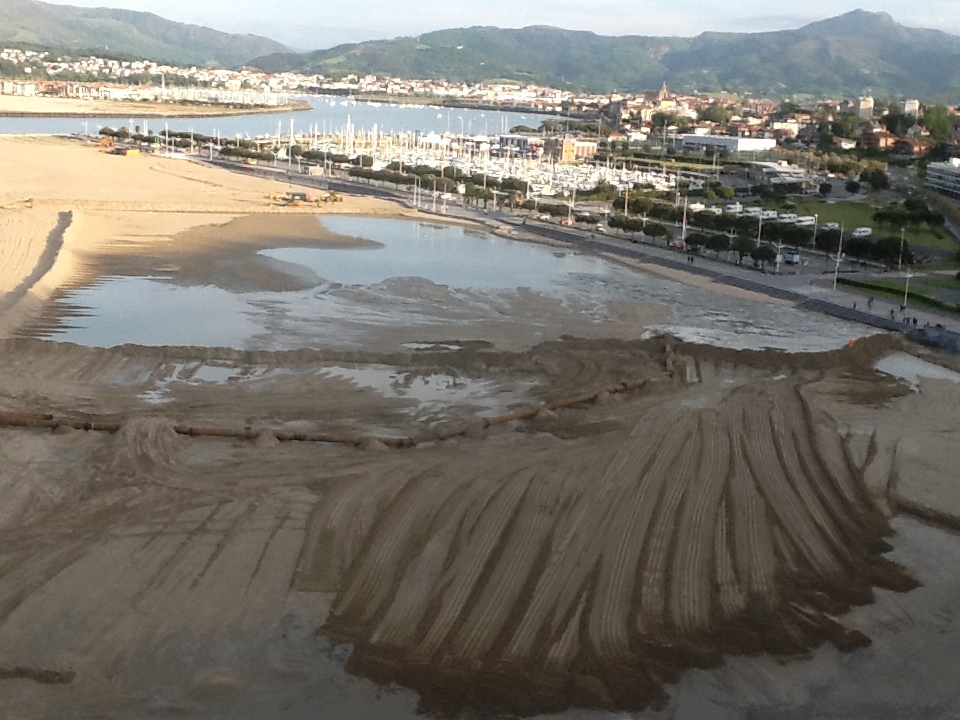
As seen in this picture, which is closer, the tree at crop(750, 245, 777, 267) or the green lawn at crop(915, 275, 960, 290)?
the green lawn at crop(915, 275, 960, 290)

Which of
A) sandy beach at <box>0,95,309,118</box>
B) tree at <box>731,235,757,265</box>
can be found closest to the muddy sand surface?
tree at <box>731,235,757,265</box>

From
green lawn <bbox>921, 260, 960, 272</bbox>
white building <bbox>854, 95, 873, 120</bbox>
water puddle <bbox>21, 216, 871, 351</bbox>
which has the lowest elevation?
water puddle <bbox>21, 216, 871, 351</bbox>

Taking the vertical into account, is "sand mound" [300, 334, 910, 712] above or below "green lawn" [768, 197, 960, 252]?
below

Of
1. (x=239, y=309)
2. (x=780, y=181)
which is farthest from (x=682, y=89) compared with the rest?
(x=239, y=309)

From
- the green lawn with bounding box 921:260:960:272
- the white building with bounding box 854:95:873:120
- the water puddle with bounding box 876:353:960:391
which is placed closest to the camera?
the water puddle with bounding box 876:353:960:391

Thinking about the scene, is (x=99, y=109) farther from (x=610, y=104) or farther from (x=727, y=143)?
(x=727, y=143)

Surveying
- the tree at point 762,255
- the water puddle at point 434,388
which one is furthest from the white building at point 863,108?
the water puddle at point 434,388

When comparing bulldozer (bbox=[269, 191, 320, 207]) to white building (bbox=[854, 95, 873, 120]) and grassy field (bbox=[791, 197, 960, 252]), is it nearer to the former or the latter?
grassy field (bbox=[791, 197, 960, 252])

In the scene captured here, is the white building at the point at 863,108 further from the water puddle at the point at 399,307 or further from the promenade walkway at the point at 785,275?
the water puddle at the point at 399,307
